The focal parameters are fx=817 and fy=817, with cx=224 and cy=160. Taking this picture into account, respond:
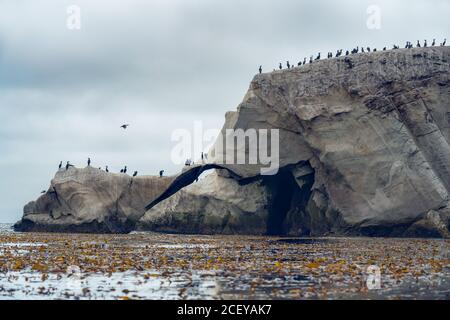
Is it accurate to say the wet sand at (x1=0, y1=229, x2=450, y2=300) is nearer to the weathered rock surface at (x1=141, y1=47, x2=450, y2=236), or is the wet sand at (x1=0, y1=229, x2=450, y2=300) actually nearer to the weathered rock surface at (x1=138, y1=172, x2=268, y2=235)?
the weathered rock surface at (x1=141, y1=47, x2=450, y2=236)

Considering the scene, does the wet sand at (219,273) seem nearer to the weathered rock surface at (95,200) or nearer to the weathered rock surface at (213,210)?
the weathered rock surface at (213,210)

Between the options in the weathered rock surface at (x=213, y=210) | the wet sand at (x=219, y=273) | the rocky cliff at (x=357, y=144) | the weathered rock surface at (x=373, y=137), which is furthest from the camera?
the weathered rock surface at (x=213, y=210)

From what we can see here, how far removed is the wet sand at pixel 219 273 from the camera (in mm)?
23094

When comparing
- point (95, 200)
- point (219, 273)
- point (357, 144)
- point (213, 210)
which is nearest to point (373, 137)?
point (357, 144)

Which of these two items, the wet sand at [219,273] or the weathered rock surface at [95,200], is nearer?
the wet sand at [219,273]

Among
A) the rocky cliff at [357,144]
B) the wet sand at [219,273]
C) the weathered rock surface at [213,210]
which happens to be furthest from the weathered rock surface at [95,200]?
the wet sand at [219,273]

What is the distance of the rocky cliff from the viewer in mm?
64375

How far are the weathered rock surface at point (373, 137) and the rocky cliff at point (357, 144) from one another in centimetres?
8

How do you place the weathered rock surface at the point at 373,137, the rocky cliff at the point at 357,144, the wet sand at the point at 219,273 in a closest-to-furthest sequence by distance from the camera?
the wet sand at the point at 219,273 → the weathered rock surface at the point at 373,137 → the rocky cliff at the point at 357,144

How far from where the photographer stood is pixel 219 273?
29.3 m

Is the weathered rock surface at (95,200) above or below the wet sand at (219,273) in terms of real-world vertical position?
above

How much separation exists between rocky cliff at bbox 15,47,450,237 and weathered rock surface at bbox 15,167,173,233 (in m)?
9.35

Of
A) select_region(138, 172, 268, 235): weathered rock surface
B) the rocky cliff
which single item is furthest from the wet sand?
select_region(138, 172, 268, 235): weathered rock surface
